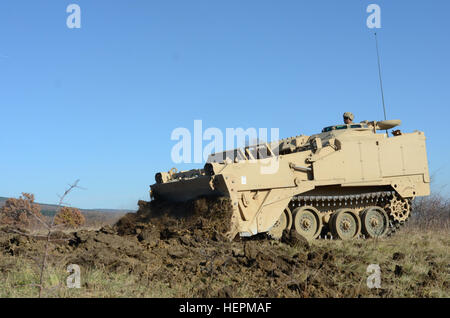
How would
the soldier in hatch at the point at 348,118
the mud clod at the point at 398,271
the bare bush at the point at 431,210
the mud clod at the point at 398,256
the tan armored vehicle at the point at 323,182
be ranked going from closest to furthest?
the mud clod at the point at 398,271 < the mud clod at the point at 398,256 < the tan armored vehicle at the point at 323,182 < the soldier in hatch at the point at 348,118 < the bare bush at the point at 431,210

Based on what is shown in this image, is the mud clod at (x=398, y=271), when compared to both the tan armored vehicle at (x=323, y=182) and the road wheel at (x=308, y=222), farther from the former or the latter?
the road wheel at (x=308, y=222)

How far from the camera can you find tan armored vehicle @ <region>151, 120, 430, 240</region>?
1062 centimetres

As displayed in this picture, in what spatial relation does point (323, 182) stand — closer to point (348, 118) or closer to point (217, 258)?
point (348, 118)

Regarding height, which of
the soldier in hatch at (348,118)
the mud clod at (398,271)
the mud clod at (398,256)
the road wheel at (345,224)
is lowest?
the mud clod at (398,271)

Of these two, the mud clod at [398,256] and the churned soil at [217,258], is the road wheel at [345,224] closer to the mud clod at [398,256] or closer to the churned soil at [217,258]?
the churned soil at [217,258]

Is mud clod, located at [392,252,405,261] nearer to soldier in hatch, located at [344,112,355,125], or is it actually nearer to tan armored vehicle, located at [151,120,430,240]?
tan armored vehicle, located at [151,120,430,240]

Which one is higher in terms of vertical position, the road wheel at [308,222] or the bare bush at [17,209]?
the bare bush at [17,209]

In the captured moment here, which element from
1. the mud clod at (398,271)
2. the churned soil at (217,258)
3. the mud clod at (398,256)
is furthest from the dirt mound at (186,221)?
the mud clod at (398,271)

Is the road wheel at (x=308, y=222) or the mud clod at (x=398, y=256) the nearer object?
the mud clod at (x=398, y=256)

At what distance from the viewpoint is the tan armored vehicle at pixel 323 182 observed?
10.6 meters

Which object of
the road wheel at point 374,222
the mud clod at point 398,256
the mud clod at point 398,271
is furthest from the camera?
the road wheel at point 374,222

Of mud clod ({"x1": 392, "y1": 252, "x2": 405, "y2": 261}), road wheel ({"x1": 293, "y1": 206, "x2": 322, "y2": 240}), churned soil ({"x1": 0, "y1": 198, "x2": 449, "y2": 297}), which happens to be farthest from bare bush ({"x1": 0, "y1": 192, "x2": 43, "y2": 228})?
mud clod ({"x1": 392, "y1": 252, "x2": 405, "y2": 261})

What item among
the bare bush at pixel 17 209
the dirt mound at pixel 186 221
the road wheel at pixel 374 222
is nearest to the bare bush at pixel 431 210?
the road wheel at pixel 374 222
